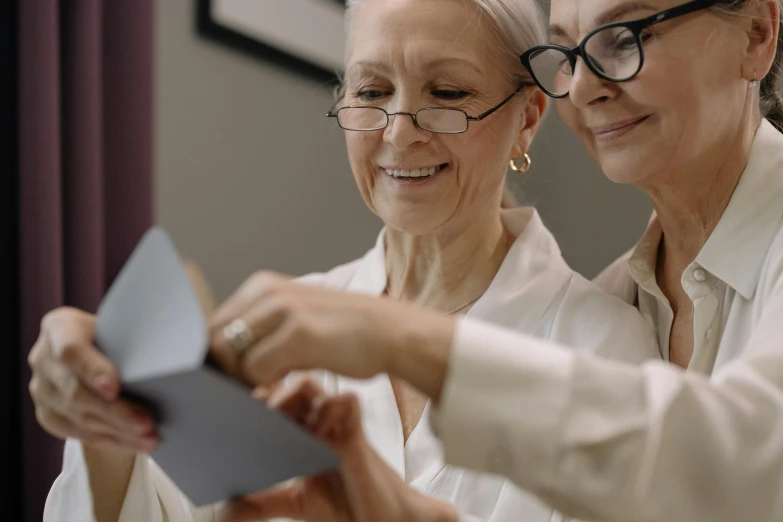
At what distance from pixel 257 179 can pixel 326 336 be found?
1.76 metres

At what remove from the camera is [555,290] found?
1.32 meters

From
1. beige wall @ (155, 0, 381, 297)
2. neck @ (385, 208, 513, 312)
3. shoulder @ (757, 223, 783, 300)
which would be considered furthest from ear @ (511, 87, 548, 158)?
beige wall @ (155, 0, 381, 297)

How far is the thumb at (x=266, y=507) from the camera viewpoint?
88 centimetres

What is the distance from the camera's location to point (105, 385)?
697mm

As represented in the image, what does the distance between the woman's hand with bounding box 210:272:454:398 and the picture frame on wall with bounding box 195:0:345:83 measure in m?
1.65

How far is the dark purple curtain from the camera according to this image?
1586 millimetres

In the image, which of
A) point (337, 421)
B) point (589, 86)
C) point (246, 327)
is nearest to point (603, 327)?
point (589, 86)

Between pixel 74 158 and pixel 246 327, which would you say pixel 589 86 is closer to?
pixel 246 327

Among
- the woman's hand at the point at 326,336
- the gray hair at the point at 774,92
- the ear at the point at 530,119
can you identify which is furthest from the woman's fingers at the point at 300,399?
the gray hair at the point at 774,92

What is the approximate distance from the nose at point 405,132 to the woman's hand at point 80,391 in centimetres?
64

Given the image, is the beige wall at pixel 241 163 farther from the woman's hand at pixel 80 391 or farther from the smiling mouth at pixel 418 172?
the woman's hand at pixel 80 391

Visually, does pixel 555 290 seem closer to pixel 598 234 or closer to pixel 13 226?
pixel 13 226

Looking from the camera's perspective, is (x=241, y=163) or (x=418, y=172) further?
(x=241, y=163)

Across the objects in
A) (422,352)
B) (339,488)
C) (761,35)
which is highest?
(761,35)
